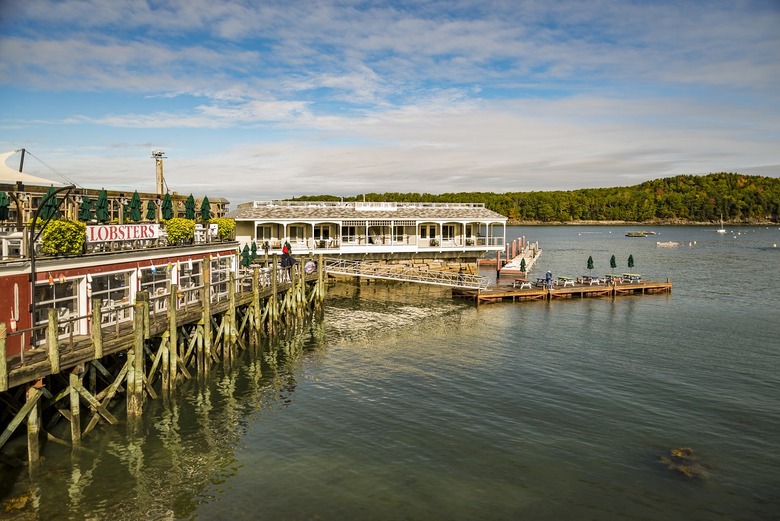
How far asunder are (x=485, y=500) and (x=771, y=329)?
97.7 ft

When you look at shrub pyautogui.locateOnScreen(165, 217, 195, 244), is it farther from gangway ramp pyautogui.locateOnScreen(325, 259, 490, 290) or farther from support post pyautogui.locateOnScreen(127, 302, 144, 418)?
gangway ramp pyautogui.locateOnScreen(325, 259, 490, 290)

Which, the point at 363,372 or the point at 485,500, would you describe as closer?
the point at 485,500

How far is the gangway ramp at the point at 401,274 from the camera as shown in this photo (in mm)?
47834

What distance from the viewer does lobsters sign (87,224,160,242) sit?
21750mm

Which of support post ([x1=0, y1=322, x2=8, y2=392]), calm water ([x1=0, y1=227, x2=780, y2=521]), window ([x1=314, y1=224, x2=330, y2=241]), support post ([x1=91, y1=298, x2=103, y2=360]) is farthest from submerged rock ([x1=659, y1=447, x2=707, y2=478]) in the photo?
window ([x1=314, y1=224, x2=330, y2=241])

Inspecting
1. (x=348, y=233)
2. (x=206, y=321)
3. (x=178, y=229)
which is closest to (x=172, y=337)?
(x=206, y=321)

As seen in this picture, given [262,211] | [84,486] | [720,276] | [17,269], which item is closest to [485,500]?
[84,486]

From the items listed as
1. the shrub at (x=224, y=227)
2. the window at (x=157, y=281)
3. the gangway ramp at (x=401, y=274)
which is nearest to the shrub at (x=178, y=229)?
the window at (x=157, y=281)

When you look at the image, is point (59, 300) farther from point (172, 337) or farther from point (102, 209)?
point (102, 209)

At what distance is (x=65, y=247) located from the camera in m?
19.9

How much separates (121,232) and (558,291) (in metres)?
34.6

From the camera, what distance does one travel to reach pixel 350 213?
5444cm

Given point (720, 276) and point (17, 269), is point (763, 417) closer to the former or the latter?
point (17, 269)

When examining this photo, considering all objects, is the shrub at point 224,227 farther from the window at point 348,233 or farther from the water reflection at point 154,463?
the window at point 348,233
